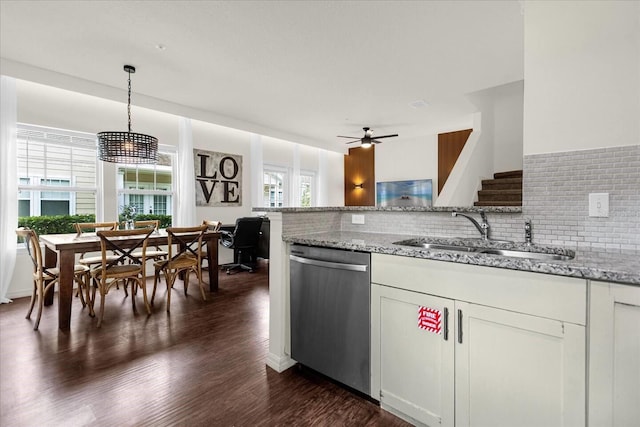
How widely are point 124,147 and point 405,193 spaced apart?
610cm

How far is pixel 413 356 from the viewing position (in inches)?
59.6

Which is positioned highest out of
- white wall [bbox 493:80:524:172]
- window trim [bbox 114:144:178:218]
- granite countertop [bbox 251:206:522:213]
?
white wall [bbox 493:80:524:172]

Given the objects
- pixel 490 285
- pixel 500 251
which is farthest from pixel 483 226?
pixel 490 285

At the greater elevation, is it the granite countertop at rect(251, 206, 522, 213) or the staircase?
the staircase

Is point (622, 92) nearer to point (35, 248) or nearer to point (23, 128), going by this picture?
point (35, 248)

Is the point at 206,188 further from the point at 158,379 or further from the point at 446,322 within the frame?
the point at 446,322

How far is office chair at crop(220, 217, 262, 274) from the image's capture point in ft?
16.5

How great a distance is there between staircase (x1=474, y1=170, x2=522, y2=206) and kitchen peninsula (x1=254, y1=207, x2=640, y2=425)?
8.52ft

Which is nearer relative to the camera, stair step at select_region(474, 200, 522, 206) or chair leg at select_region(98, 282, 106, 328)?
chair leg at select_region(98, 282, 106, 328)

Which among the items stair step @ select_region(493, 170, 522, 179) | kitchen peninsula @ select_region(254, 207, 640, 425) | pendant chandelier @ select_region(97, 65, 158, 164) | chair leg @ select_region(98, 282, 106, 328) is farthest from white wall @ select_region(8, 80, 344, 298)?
stair step @ select_region(493, 170, 522, 179)

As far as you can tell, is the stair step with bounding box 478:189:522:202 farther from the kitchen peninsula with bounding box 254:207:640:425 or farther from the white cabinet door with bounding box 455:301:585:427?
the white cabinet door with bounding box 455:301:585:427

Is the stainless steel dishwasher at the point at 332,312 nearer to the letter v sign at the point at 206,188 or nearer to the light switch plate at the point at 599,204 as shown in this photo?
the light switch plate at the point at 599,204

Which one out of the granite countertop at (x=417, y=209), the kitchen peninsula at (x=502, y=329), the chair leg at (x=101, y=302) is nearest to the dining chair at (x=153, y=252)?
the chair leg at (x=101, y=302)

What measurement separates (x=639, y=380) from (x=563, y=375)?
20 cm
